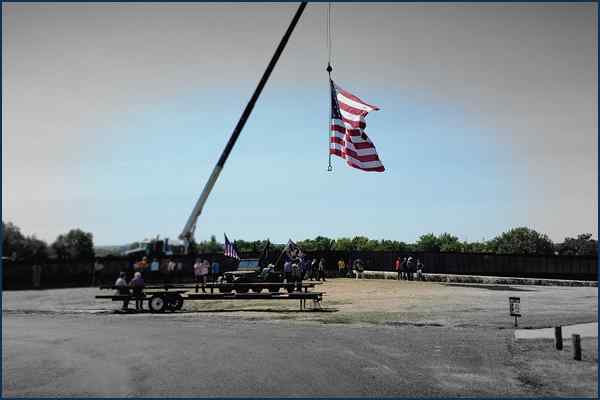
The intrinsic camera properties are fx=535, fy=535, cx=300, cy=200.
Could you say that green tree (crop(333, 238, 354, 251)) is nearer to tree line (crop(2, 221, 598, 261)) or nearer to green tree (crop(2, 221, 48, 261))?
tree line (crop(2, 221, 598, 261))

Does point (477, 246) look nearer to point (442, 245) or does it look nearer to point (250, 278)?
point (442, 245)

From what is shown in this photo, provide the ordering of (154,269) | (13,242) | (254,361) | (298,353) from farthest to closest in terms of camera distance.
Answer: (13,242), (154,269), (298,353), (254,361)

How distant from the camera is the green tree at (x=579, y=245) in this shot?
414ft

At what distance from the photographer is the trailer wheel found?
22750 mm

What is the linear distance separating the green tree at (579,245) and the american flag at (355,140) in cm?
11964

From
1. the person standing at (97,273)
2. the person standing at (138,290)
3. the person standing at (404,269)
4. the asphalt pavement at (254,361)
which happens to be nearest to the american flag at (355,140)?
the asphalt pavement at (254,361)

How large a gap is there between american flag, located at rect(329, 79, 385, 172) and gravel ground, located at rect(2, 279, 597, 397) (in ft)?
19.5

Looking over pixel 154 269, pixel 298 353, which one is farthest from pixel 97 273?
pixel 298 353

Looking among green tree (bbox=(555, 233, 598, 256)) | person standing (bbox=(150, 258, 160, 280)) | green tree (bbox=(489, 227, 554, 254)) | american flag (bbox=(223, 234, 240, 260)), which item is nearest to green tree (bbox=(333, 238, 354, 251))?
green tree (bbox=(489, 227, 554, 254))

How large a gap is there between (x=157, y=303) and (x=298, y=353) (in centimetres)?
1213

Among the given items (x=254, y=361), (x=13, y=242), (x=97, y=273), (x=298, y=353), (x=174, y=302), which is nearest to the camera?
(x=254, y=361)

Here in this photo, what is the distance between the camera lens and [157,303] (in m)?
22.9

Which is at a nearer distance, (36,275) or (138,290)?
(138,290)

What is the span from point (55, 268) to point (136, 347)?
104 ft
